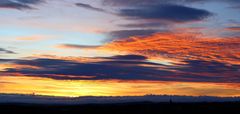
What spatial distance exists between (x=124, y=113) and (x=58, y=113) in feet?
38.6

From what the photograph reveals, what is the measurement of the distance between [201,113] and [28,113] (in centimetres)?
2966

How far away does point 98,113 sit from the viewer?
79688 mm

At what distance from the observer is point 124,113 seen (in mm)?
79250

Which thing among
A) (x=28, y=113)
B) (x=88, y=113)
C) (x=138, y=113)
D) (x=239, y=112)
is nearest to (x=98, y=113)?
(x=88, y=113)

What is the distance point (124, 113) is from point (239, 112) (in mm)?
20305

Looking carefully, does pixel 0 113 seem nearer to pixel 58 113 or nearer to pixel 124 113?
pixel 58 113

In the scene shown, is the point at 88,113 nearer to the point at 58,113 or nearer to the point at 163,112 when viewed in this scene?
the point at 58,113

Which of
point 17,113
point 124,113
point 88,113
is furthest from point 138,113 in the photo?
point 17,113

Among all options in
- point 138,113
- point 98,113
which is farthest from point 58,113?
point 138,113

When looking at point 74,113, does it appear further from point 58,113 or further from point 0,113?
point 0,113

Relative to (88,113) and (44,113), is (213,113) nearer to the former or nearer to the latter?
(88,113)

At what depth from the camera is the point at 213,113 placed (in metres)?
79.8

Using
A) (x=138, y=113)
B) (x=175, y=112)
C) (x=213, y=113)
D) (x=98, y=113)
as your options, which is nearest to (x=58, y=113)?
(x=98, y=113)

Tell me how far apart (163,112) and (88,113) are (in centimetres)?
1326
